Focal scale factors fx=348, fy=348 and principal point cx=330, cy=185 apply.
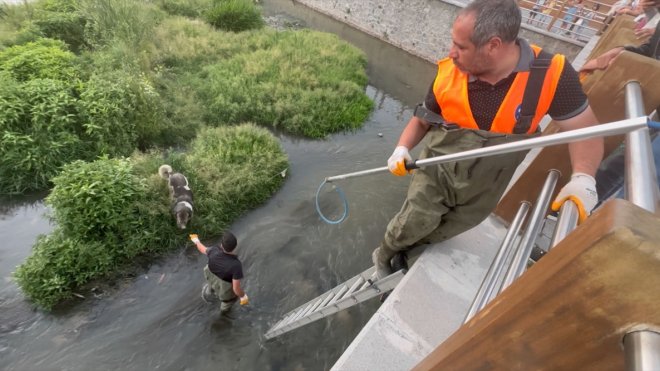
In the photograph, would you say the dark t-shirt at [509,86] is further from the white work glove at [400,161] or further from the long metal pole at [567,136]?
the white work glove at [400,161]

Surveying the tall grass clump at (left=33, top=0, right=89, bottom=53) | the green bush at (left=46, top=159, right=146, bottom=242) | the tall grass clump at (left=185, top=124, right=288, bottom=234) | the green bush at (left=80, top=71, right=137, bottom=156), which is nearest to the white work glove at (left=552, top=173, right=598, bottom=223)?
the tall grass clump at (left=185, top=124, right=288, bottom=234)

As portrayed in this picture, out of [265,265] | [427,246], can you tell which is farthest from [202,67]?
[427,246]

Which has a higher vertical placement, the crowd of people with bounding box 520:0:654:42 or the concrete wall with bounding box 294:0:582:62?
the crowd of people with bounding box 520:0:654:42

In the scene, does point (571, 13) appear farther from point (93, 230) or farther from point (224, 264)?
point (93, 230)

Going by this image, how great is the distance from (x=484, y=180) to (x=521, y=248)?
2.29 feet

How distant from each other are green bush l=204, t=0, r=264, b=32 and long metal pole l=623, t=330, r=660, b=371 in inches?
719

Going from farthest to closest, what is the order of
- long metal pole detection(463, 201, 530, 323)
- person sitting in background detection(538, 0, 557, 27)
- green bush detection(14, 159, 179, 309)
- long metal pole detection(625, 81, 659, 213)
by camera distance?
person sitting in background detection(538, 0, 557, 27)
green bush detection(14, 159, 179, 309)
long metal pole detection(463, 201, 530, 323)
long metal pole detection(625, 81, 659, 213)

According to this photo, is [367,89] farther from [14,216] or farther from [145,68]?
[14,216]

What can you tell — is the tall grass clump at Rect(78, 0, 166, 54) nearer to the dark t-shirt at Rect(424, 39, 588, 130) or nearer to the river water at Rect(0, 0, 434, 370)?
the river water at Rect(0, 0, 434, 370)

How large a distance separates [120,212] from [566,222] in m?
7.03

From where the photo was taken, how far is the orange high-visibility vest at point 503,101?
2.35m

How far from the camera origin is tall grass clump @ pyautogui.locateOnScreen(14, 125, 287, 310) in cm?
585

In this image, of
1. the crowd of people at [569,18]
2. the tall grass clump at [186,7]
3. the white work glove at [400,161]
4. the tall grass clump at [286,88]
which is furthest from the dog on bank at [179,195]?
the crowd of people at [569,18]

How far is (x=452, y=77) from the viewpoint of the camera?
103 inches
